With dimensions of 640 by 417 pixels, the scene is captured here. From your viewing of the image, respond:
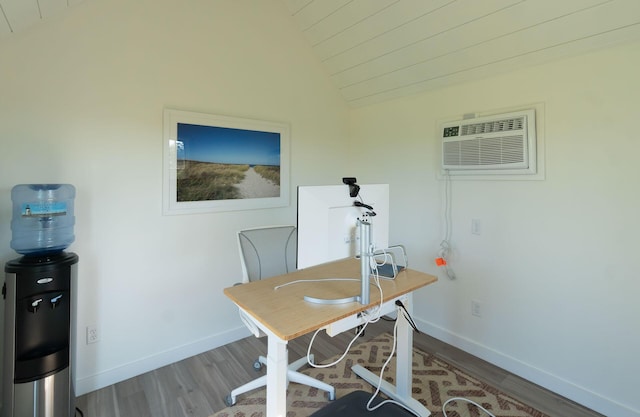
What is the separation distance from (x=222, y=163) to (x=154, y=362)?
158cm

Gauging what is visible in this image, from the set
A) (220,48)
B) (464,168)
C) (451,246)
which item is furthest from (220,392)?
(220,48)

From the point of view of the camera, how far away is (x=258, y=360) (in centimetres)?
234

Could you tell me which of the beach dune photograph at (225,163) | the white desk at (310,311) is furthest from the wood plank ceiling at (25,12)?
the white desk at (310,311)

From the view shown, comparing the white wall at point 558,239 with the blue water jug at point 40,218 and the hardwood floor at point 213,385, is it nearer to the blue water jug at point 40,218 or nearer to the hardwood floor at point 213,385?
the hardwood floor at point 213,385

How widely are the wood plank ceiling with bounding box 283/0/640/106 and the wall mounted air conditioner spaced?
0.37 metres

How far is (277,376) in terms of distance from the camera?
127cm

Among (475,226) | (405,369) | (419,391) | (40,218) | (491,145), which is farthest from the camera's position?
(475,226)

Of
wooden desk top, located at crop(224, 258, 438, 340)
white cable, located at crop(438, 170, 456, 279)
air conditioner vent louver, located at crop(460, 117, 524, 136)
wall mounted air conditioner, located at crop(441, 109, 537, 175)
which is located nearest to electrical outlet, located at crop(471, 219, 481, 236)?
white cable, located at crop(438, 170, 456, 279)

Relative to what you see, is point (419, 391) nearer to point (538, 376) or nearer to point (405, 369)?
point (405, 369)

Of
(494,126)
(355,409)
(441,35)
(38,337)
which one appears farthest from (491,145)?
(38,337)

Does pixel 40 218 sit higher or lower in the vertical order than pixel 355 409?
higher

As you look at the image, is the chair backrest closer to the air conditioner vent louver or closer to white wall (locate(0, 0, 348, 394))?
white wall (locate(0, 0, 348, 394))

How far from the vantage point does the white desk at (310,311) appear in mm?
1261

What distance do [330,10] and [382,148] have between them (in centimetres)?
131
